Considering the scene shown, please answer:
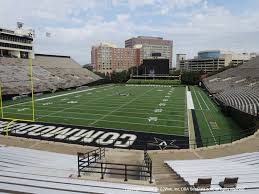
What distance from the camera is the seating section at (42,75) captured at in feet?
138

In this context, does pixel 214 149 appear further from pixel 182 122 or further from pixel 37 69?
pixel 37 69

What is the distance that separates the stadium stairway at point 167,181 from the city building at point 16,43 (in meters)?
50.9

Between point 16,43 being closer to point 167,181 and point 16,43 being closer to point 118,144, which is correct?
point 118,144

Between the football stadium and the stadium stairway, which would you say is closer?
the football stadium

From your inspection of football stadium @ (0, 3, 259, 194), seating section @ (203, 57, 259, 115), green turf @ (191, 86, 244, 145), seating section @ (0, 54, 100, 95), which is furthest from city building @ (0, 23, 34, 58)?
green turf @ (191, 86, 244, 145)

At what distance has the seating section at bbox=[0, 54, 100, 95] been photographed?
4219 centimetres

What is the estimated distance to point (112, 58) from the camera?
495ft

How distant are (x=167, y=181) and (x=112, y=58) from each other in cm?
14540

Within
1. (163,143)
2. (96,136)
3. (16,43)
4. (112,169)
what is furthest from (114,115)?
(16,43)

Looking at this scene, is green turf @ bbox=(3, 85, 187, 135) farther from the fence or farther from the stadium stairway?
the stadium stairway

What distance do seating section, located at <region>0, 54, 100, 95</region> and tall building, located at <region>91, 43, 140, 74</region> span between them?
234ft

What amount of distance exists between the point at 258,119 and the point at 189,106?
1470cm

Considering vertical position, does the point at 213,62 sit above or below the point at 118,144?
above

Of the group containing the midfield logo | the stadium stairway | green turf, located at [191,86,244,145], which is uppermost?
the stadium stairway
